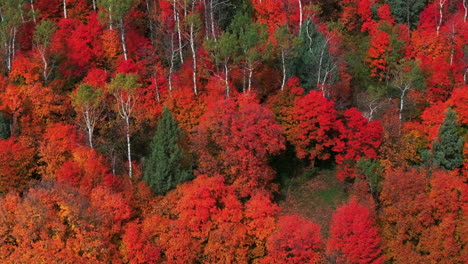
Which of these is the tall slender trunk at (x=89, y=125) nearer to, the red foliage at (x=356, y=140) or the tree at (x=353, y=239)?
the red foliage at (x=356, y=140)

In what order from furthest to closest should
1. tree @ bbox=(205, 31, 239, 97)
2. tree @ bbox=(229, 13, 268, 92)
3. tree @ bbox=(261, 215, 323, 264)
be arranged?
tree @ bbox=(229, 13, 268, 92), tree @ bbox=(205, 31, 239, 97), tree @ bbox=(261, 215, 323, 264)

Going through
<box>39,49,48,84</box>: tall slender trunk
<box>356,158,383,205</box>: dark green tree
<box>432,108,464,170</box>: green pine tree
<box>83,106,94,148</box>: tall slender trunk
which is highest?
<box>39,49,48,84</box>: tall slender trunk

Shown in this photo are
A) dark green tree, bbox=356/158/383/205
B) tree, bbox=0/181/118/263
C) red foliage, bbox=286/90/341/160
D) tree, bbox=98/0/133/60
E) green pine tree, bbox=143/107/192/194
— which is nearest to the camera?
tree, bbox=0/181/118/263

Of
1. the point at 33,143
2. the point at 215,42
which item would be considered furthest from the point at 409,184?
the point at 33,143

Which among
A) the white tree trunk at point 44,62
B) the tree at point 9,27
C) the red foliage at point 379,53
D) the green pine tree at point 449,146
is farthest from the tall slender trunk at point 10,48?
the green pine tree at point 449,146

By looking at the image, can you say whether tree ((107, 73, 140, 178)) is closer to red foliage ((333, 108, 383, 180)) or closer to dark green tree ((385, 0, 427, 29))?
red foliage ((333, 108, 383, 180))

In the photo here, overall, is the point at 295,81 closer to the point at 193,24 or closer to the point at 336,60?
the point at 336,60

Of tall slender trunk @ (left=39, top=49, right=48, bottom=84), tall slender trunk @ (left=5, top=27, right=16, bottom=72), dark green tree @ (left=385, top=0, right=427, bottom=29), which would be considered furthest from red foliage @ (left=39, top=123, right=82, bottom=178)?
dark green tree @ (left=385, top=0, right=427, bottom=29)
